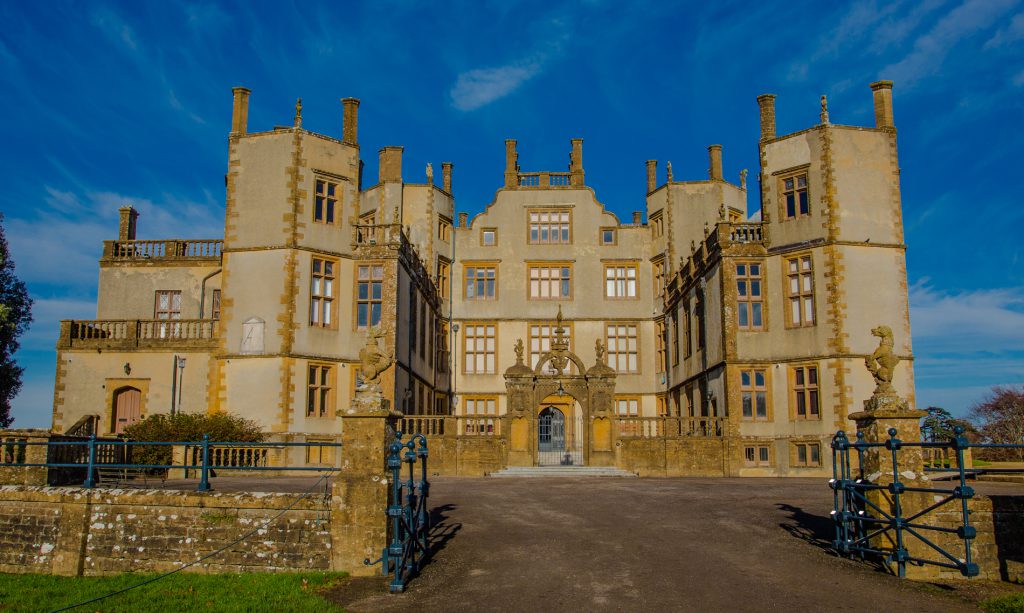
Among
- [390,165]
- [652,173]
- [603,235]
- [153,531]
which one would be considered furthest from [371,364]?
[652,173]

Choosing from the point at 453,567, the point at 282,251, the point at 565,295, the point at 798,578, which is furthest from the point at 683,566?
the point at 565,295

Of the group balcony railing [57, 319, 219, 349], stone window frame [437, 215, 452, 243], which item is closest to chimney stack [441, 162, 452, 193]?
stone window frame [437, 215, 452, 243]

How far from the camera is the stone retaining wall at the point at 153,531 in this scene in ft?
39.1

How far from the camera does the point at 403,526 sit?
11.9 meters

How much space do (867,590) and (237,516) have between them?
9.07 metres

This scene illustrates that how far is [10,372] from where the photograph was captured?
113 ft

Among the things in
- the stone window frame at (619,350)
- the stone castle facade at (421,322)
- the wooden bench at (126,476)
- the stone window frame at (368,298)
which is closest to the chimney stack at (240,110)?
the stone castle facade at (421,322)

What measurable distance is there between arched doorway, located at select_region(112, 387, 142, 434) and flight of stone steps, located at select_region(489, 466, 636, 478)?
14296 mm

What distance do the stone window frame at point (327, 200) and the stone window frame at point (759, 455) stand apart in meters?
17.2

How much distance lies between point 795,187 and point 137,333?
25672 millimetres

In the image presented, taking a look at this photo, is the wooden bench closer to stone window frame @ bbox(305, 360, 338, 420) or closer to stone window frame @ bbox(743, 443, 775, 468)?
stone window frame @ bbox(305, 360, 338, 420)

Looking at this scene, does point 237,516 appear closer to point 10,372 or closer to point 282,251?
point 282,251

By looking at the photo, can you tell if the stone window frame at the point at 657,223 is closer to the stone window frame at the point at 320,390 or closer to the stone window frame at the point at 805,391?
the stone window frame at the point at 805,391

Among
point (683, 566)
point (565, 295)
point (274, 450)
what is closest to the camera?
point (683, 566)
